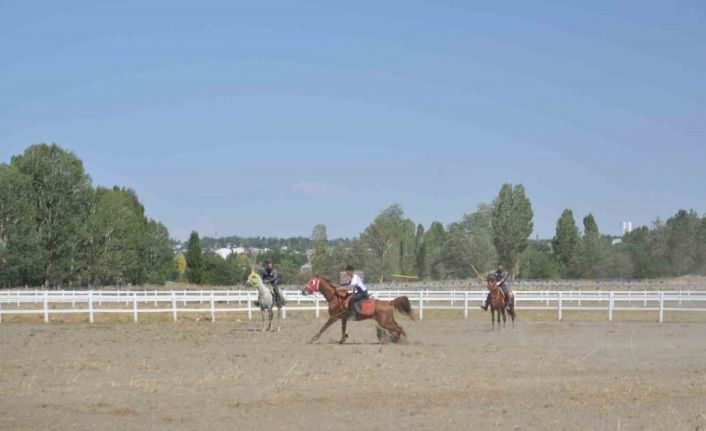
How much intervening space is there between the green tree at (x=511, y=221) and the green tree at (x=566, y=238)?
12514 millimetres

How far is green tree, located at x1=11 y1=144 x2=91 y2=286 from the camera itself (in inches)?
2908

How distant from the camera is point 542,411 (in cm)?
1339

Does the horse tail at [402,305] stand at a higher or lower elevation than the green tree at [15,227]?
lower

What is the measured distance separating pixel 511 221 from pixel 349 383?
89192 mm

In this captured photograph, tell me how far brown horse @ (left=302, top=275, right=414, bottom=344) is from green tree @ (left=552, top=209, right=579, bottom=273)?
3699 inches

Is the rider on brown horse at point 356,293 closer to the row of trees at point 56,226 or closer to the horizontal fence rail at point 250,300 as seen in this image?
the horizontal fence rail at point 250,300

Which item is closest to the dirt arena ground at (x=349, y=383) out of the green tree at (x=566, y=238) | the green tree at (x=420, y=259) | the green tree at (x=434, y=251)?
the green tree at (x=434, y=251)

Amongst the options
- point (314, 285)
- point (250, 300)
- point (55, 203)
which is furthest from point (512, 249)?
point (314, 285)

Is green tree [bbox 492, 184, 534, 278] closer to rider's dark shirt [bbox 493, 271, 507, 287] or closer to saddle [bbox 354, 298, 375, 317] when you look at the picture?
rider's dark shirt [bbox 493, 271, 507, 287]

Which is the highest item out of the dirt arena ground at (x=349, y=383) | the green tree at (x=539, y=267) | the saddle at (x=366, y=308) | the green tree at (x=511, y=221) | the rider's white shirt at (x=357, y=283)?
the green tree at (x=511, y=221)

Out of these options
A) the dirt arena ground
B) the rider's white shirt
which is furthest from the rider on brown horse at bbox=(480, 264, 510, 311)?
the rider's white shirt

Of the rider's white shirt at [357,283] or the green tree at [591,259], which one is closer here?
the rider's white shirt at [357,283]

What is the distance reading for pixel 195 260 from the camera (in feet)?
357

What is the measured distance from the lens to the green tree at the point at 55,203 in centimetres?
7388
